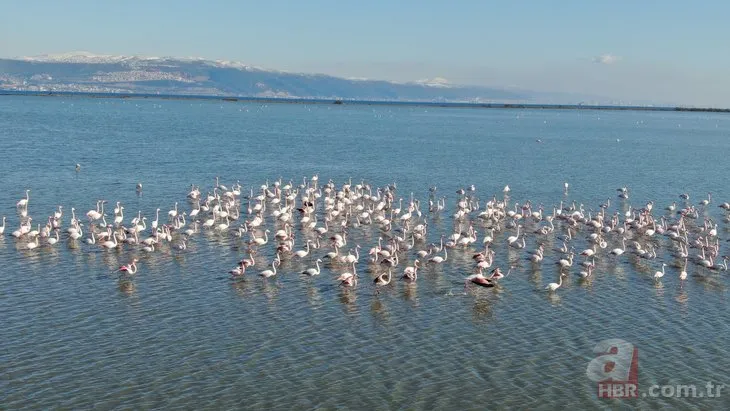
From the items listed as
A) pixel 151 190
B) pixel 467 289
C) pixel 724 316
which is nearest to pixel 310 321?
pixel 467 289

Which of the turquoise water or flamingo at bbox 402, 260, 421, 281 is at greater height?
flamingo at bbox 402, 260, 421, 281

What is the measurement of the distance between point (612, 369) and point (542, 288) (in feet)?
25.9

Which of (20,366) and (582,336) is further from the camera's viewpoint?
(582,336)

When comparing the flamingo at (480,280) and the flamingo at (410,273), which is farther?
the flamingo at (410,273)

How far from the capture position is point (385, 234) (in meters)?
38.2

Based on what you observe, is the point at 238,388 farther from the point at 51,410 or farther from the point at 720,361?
the point at 720,361

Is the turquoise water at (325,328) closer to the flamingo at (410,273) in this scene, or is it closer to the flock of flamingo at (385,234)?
the flock of flamingo at (385,234)

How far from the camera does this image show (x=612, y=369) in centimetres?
2102

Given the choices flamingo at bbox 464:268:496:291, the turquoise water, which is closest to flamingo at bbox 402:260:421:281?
the turquoise water

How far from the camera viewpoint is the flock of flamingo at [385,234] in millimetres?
31156

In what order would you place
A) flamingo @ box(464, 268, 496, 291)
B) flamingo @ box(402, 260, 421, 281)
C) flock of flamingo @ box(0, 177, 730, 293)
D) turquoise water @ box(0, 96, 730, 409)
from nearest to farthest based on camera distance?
turquoise water @ box(0, 96, 730, 409), flamingo @ box(464, 268, 496, 291), flamingo @ box(402, 260, 421, 281), flock of flamingo @ box(0, 177, 730, 293)

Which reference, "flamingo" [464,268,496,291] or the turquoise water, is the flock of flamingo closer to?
"flamingo" [464,268,496,291]

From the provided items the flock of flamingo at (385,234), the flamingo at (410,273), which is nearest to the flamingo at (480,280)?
the flock of flamingo at (385,234)

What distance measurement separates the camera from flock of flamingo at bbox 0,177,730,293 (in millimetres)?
31156
